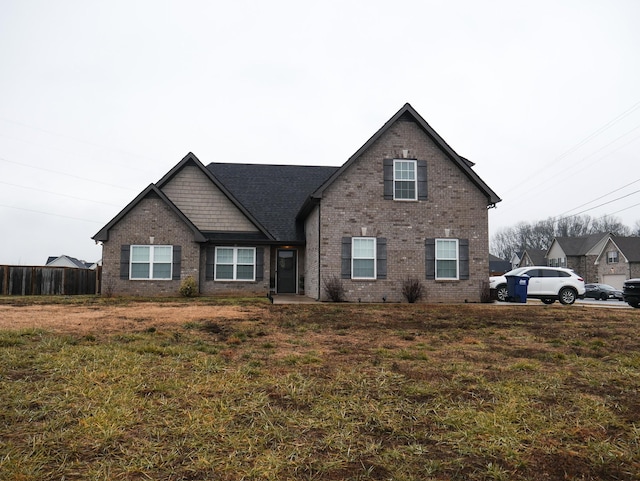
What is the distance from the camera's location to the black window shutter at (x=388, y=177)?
18359 millimetres

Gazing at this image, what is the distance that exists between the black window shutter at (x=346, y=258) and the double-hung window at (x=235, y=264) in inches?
203

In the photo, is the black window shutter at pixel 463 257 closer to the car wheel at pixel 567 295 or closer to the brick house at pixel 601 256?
the car wheel at pixel 567 295

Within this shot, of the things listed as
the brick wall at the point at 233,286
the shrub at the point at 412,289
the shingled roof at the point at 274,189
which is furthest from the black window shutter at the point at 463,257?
the brick wall at the point at 233,286

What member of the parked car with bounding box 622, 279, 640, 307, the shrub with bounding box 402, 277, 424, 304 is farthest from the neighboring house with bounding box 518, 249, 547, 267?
the shrub with bounding box 402, 277, 424, 304

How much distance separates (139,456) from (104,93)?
30246 mm

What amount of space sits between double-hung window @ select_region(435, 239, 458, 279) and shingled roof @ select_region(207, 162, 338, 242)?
262 inches

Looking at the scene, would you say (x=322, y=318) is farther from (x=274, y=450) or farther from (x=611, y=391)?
(x=274, y=450)

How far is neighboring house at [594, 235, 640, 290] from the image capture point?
50.2 meters

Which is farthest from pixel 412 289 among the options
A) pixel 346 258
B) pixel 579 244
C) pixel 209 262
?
pixel 579 244

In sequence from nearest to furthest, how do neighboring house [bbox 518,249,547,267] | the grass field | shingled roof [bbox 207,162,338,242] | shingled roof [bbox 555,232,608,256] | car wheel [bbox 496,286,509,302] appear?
the grass field → car wheel [bbox 496,286,509,302] → shingled roof [bbox 207,162,338,242] → shingled roof [bbox 555,232,608,256] → neighboring house [bbox 518,249,547,267]

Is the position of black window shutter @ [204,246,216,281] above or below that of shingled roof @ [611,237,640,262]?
below

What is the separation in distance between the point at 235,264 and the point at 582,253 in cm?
5343

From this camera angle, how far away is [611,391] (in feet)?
15.4

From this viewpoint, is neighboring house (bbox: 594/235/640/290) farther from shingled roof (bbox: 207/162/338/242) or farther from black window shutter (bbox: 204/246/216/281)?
black window shutter (bbox: 204/246/216/281)
